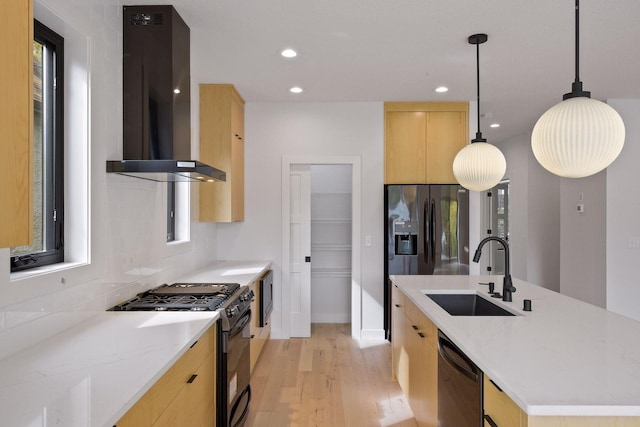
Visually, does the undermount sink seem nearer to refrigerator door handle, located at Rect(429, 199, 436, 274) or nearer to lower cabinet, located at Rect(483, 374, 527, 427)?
lower cabinet, located at Rect(483, 374, 527, 427)

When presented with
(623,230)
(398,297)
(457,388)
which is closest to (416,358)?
(398,297)

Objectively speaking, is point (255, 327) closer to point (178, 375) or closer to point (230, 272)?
point (230, 272)

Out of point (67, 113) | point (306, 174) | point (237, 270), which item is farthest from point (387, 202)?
point (67, 113)

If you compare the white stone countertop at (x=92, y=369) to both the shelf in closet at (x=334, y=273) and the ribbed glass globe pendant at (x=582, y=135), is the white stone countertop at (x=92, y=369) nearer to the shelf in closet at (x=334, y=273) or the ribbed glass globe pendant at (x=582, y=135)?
the ribbed glass globe pendant at (x=582, y=135)

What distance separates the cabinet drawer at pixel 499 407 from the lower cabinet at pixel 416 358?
1.99ft

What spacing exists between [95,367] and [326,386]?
2263 mm

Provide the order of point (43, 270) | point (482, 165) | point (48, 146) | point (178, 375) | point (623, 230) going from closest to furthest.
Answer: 1. point (178, 375)
2. point (43, 270)
3. point (48, 146)
4. point (482, 165)
5. point (623, 230)

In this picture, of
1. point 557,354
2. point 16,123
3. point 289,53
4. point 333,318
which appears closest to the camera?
point 16,123

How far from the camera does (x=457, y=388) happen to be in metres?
1.67

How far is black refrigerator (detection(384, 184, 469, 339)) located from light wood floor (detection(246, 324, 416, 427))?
950mm

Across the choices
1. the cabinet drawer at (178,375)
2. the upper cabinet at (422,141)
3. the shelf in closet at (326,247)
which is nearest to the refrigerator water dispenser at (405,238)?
the upper cabinet at (422,141)

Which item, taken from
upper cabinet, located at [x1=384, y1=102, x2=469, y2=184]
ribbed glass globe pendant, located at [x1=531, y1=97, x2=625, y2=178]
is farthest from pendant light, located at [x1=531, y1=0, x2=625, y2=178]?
upper cabinet, located at [x1=384, y1=102, x2=469, y2=184]

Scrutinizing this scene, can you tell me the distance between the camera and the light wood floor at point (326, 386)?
2783 mm

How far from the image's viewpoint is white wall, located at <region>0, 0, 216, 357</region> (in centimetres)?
160
